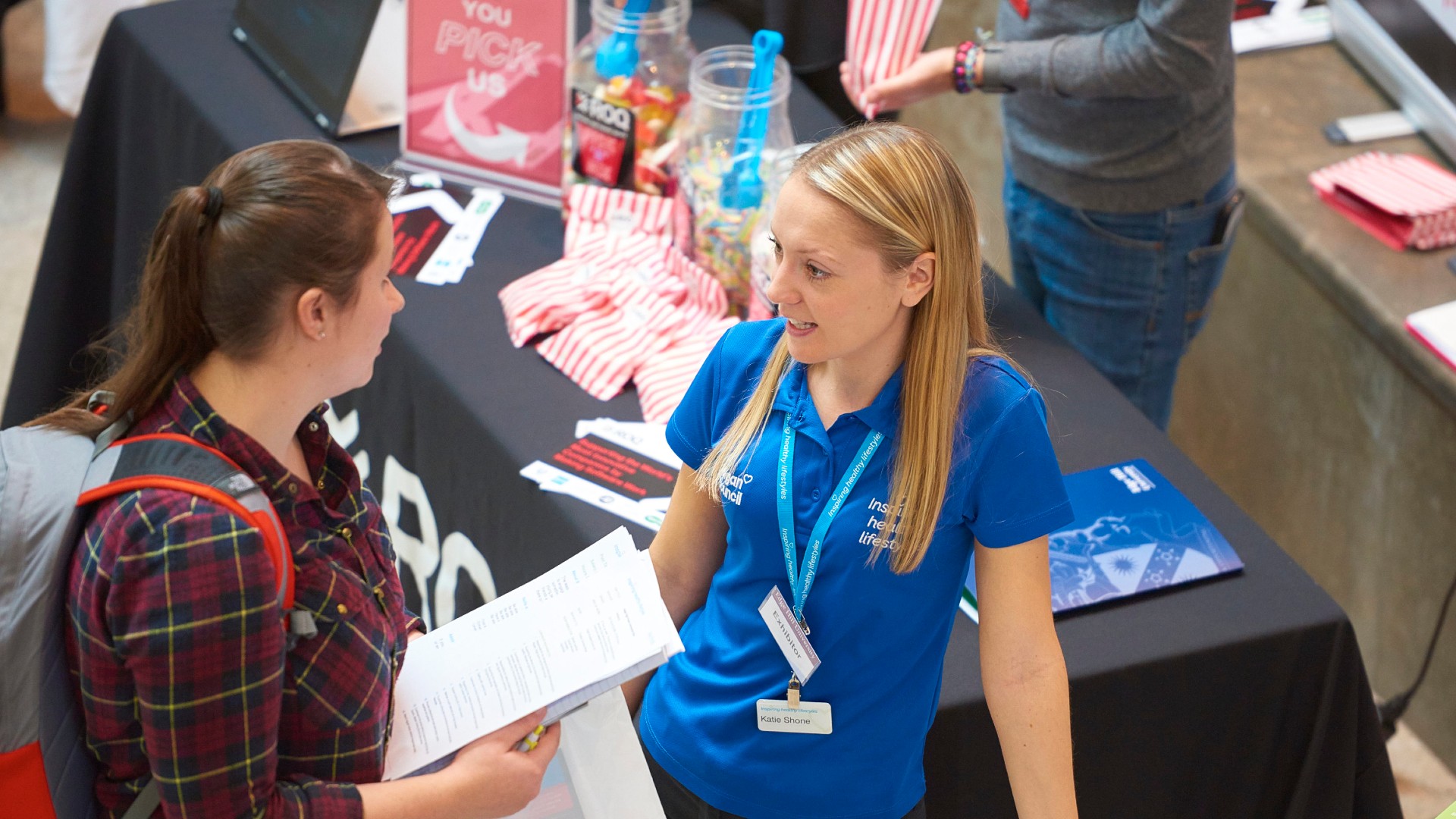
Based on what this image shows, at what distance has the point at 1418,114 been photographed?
141 inches

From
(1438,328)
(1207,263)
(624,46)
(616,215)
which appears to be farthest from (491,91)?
(1438,328)

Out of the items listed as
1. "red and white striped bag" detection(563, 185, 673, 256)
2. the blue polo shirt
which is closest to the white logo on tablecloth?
"red and white striped bag" detection(563, 185, 673, 256)

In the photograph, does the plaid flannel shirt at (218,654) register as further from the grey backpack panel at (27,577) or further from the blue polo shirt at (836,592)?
the blue polo shirt at (836,592)

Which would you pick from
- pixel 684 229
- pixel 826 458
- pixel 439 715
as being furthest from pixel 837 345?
pixel 684 229

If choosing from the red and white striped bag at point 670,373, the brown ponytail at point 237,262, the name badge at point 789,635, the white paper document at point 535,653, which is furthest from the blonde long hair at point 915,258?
the red and white striped bag at point 670,373

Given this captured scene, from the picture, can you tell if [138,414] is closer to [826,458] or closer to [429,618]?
[826,458]

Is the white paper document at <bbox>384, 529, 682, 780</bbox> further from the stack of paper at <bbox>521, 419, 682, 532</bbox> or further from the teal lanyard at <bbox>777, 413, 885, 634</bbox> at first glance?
the stack of paper at <bbox>521, 419, 682, 532</bbox>

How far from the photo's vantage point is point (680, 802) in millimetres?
1749

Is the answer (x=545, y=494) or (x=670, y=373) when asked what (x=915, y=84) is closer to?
(x=670, y=373)

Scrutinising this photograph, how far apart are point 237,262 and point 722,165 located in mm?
1476

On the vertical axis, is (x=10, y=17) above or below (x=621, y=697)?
below

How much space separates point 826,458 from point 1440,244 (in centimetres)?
228

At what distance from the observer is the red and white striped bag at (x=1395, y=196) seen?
3176 millimetres

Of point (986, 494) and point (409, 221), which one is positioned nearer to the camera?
point (986, 494)
